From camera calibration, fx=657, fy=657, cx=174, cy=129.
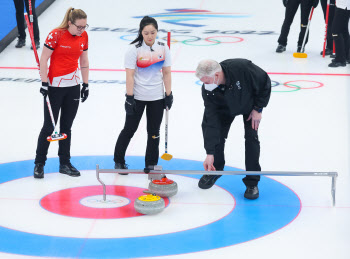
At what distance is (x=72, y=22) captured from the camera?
5.80 m

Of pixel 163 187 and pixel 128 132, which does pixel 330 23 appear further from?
pixel 163 187

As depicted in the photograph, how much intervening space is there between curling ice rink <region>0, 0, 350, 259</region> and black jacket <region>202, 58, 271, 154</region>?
2.13 ft

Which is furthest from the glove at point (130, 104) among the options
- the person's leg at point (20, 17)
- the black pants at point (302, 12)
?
the person's leg at point (20, 17)

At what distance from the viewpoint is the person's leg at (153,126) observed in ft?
20.0

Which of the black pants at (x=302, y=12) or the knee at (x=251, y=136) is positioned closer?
the knee at (x=251, y=136)

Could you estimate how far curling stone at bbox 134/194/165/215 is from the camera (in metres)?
5.30

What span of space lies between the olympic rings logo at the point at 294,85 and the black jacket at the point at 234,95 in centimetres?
436

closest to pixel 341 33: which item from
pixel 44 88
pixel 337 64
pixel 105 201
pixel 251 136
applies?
pixel 337 64

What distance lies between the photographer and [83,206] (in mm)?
5566

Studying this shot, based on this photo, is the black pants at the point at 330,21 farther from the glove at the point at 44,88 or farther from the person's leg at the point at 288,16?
the glove at the point at 44,88

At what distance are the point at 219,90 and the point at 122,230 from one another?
1395mm

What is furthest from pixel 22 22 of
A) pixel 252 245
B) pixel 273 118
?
pixel 252 245

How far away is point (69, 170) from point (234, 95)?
6.20 feet

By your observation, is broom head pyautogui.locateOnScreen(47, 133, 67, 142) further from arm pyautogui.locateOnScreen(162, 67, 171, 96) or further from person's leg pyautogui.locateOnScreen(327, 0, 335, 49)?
person's leg pyautogui.locateOnScreen(327, 0, 335, 49)
